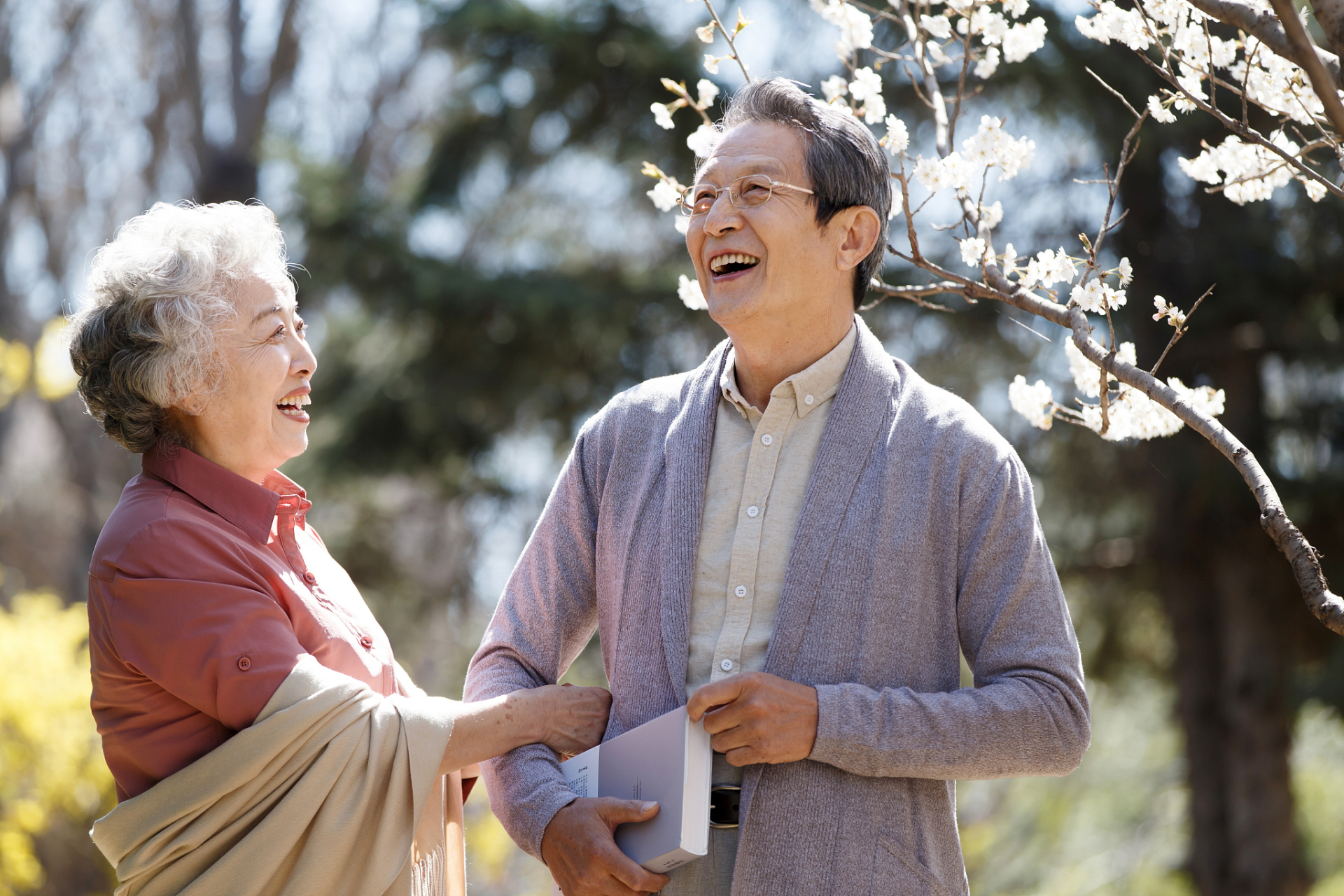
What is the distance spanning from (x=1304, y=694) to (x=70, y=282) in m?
12.2

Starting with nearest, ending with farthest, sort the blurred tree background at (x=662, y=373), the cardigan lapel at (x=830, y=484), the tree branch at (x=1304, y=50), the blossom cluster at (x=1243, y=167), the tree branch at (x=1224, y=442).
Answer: the tree branch at (x=1304, y=50) < the tree branch at (x=1224, y=442) < the cardigan lapel at (x=830, y=484) < the blossom cluster at (x=1243, y=167) < the blurred tree background at (x=662, y=373)

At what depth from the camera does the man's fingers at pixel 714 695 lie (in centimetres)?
167

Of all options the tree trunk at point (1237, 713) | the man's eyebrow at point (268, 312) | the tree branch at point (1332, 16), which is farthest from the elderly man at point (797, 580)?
the tree trunk at point (1237, 713)

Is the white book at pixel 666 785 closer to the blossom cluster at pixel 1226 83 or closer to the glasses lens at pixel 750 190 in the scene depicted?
the glasses lens at pixel 750 190

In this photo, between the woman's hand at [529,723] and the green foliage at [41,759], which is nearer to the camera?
the woman's hand at [529,723]

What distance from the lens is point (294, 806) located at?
67.9 inches

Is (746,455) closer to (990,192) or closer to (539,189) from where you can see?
(990,192)

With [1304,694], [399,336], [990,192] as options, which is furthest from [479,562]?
[1304,694]

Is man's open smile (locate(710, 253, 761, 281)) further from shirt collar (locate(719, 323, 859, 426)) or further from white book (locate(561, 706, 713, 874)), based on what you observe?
white book (locate(561, 706, 713, 874))

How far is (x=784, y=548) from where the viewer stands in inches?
74.7

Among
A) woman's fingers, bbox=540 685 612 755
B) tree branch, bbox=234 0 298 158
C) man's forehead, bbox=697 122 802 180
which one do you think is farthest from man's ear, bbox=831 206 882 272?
tree branch, bbox=234 0 298 158

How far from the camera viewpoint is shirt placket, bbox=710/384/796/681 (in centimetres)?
185

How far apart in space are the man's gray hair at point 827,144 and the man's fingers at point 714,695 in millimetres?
802

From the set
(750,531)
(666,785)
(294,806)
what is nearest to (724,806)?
(666,785)
